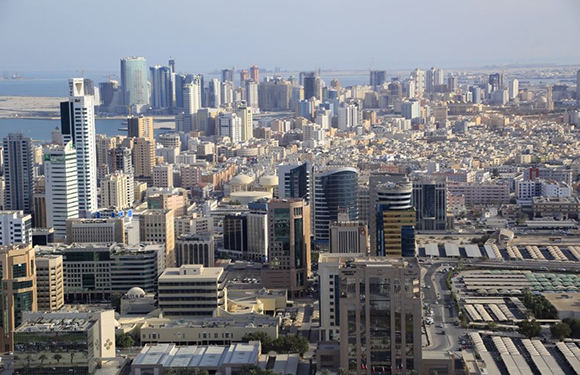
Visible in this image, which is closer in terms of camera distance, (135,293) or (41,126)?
(135,293)

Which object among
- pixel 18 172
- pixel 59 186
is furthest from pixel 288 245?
pixel 18 172

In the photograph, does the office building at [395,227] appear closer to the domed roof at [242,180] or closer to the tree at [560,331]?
the tree at [560,331]

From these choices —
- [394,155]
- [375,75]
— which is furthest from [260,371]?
[375,75]

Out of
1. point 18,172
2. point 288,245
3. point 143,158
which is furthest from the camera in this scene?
point 143,158

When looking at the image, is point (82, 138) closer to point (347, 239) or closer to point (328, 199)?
point (328, 199)

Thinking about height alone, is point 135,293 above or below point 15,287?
below

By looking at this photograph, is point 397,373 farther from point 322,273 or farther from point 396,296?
point 322,273

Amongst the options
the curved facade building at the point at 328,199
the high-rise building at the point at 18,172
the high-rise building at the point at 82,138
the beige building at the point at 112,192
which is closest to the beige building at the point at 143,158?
the beige building at the point at 112,192
